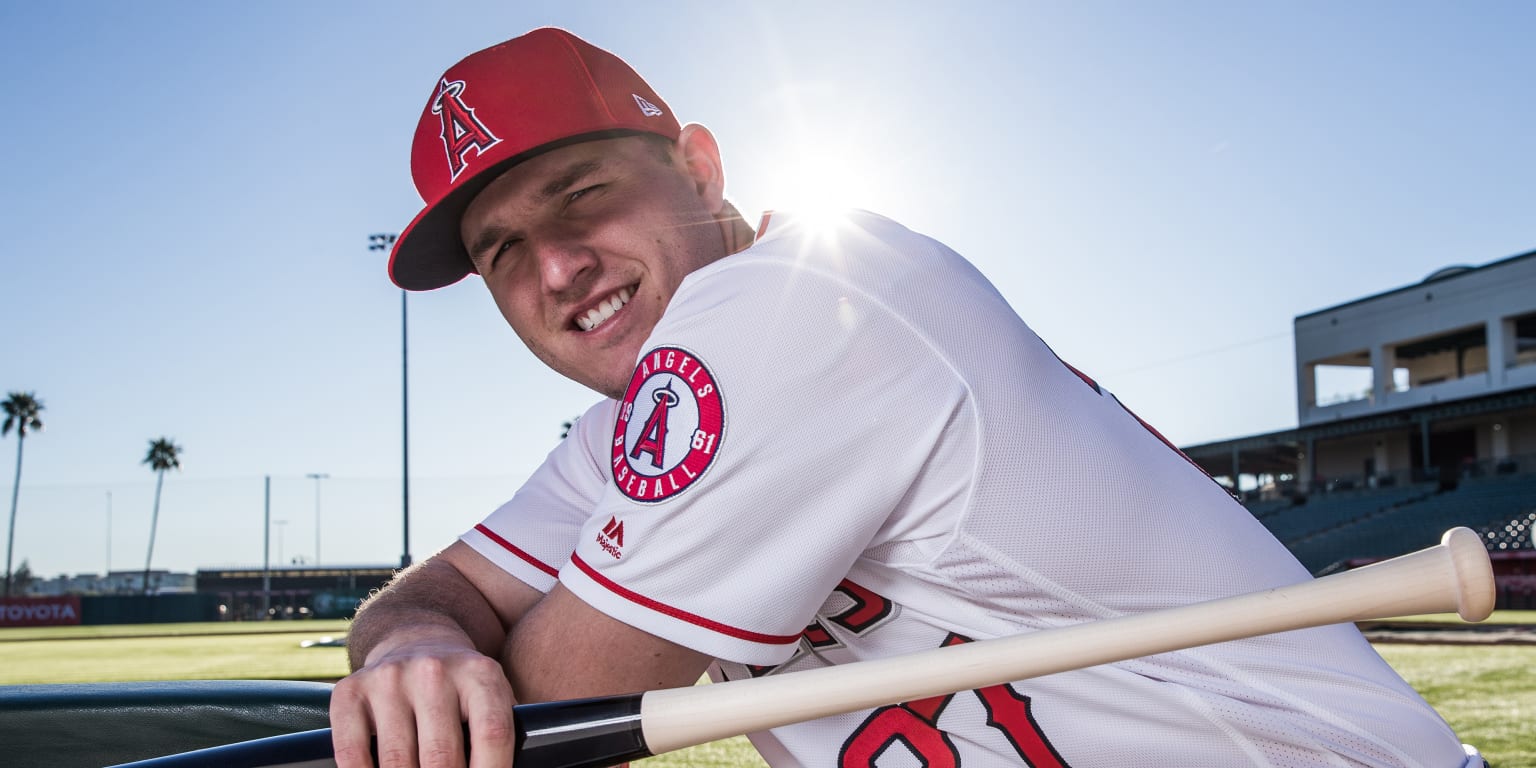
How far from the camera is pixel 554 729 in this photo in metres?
0.89

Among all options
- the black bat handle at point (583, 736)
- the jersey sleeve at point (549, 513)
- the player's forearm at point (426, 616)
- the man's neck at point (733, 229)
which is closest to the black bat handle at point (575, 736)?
the black bat handle at point (583, 736)

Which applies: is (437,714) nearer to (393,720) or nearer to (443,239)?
(393,720)

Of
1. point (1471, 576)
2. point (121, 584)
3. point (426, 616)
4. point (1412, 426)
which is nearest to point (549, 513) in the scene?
point (426, 616)

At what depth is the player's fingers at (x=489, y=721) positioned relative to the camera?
88 centimetres

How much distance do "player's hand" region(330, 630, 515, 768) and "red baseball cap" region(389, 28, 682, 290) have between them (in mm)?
769

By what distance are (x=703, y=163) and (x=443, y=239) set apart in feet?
1.45

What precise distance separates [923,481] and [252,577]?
55.1 metres

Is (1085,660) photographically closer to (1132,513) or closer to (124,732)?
(1132,513)

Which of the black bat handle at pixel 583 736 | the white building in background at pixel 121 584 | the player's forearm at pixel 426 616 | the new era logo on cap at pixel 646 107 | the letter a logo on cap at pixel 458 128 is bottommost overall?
the white building in background at pixel 121 584

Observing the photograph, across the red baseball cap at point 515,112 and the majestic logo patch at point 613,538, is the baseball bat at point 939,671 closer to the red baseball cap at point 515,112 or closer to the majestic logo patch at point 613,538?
the majestic logo patch at point 613,538

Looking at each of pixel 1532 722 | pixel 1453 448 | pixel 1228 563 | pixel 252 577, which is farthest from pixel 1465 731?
pixel 252 577

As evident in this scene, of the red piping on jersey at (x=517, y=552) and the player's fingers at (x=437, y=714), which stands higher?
the red piping on jersey at (x=517, y=552)

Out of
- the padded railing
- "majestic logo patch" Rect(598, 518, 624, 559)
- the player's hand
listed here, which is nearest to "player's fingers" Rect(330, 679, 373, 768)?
the player's hand

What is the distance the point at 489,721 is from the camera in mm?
893
